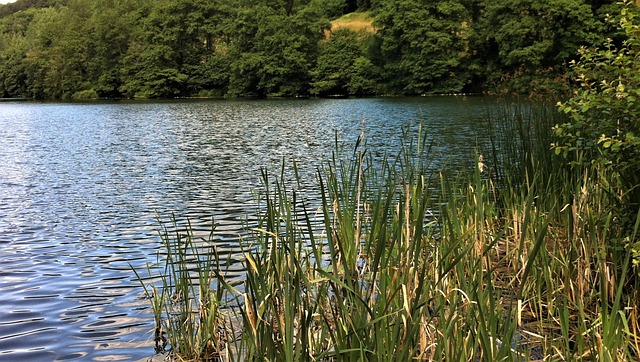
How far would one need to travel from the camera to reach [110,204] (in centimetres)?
1192

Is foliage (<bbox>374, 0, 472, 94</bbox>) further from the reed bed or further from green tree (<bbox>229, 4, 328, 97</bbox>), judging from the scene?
the reed bed

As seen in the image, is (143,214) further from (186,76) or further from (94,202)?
(186,76)

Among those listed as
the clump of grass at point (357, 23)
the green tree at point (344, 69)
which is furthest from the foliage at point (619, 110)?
the clump of grass at point (357, 23)

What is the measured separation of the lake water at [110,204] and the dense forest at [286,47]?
2478cm

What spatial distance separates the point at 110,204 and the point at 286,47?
5824cm

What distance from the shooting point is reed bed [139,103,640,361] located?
3.07 metres

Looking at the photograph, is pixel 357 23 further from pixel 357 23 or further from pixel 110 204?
pixel 110 204

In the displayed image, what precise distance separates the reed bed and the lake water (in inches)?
24.7

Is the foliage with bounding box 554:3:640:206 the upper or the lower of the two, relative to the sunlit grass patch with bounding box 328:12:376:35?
lower

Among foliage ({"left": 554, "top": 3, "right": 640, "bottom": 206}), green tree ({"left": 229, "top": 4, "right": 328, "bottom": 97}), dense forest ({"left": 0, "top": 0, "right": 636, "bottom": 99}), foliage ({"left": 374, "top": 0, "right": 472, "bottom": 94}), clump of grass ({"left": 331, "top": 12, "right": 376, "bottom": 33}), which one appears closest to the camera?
foliage ({"left": 554, "top": 3, "right": 640, "bottom": 206})

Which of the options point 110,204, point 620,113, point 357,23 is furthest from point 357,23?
point 620,113

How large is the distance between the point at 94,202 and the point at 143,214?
70.6 inches

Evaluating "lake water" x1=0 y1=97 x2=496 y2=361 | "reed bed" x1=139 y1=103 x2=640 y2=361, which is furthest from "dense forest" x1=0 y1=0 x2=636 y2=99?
"reed bed" x1=139 y1=103 x2=640 y2=361

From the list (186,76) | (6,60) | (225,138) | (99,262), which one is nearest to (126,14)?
(186,76)
